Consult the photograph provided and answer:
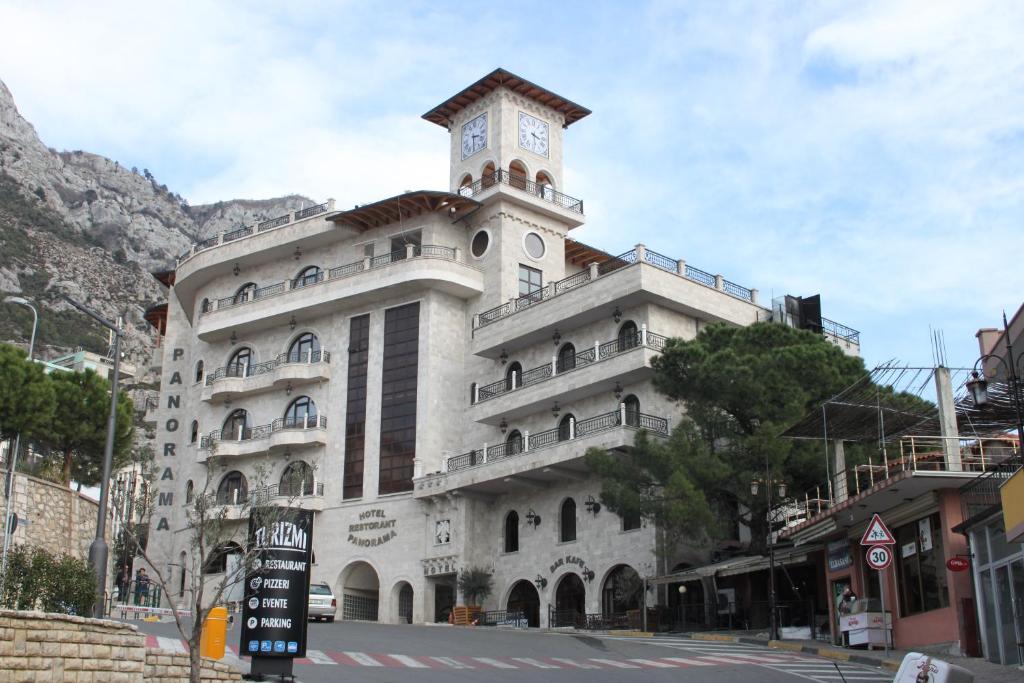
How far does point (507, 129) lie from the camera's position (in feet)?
168

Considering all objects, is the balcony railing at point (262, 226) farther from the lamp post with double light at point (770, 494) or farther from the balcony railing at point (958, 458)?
the balcony railing at point (958, 458)

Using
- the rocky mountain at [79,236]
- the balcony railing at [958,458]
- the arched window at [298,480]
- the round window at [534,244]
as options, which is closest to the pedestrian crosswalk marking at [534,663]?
the balcony railing at [958,458]

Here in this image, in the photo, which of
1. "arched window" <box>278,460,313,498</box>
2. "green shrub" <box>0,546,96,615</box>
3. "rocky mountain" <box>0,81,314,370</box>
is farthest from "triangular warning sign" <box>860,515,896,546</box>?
"rocky mountain" <box>0,81,314,370</box>

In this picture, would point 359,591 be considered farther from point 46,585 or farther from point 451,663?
point 46,585

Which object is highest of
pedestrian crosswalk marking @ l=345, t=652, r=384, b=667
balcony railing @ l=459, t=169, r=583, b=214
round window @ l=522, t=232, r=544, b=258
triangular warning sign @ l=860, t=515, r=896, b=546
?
balcony railing @ l=459, t=169, r=583, b=214

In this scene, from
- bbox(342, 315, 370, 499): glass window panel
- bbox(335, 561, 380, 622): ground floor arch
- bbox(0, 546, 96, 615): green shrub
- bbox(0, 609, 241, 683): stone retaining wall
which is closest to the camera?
bbox(0, 609, 241, 683): stone retaining wall

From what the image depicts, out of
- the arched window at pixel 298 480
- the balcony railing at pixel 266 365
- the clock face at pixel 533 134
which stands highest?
the clock face at pixel 533 134

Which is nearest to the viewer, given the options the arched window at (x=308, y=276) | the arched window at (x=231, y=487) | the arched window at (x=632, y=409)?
the arched window at (x=632, y=409)

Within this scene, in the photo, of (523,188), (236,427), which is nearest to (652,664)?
(523,188)

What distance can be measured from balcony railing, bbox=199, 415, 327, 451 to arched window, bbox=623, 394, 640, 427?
596 inches

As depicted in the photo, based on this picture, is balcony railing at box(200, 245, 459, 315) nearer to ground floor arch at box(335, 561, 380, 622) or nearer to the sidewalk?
ground floor arch at box(335, 561, 380, 622)

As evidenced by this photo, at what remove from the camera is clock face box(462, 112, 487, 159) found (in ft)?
171

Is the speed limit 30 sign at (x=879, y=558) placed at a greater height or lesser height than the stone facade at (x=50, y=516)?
lesser

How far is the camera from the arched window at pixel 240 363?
176 feet
